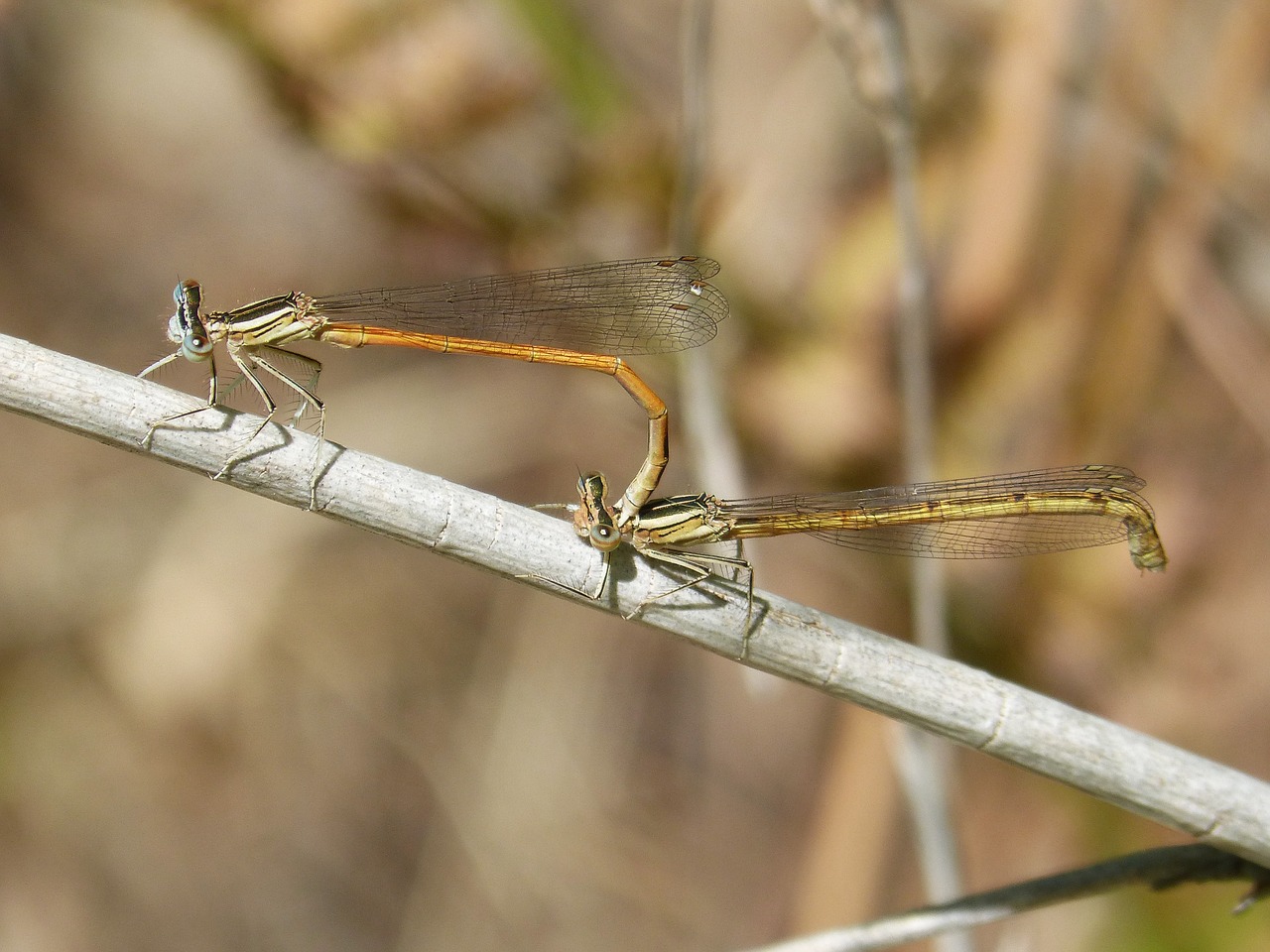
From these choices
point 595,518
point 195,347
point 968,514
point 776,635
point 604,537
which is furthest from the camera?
point 968,514

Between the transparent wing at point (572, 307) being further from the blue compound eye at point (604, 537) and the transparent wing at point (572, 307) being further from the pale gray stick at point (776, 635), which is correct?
the pale gray stick at point (776, 635)

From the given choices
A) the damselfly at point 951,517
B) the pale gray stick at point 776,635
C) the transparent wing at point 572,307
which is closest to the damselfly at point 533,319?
the transparent wing at point 572,307

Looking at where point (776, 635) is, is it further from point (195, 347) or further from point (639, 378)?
point (195, 347)

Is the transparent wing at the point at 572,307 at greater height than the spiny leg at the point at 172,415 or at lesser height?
greater

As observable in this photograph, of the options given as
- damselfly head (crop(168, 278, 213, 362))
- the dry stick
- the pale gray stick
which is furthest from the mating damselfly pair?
the pale gray stick

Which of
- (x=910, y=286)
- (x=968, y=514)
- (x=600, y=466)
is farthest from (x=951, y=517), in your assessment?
(x=600, y=466)

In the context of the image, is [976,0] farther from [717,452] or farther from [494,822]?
[494,822]

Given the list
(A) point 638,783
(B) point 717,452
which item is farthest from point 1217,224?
(A) point 638,783

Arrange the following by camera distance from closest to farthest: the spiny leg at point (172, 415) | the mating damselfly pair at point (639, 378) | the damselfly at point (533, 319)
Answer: the spiny leg at point (172, 415) < the mating damselfly pair at point (639, 378) < the damselfly at point (533, 319)

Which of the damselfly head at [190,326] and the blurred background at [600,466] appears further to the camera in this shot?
the blurred background at [600,466]
